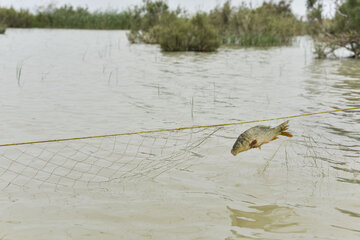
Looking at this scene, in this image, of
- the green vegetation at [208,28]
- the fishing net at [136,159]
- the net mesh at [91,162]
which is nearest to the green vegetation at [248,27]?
the green vegetation at [208,28]

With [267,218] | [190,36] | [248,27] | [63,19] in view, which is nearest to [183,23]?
[190,36]

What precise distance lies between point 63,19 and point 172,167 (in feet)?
101

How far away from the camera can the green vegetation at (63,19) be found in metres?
32.5

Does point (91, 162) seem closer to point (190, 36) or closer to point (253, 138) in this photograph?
point (253, 138)

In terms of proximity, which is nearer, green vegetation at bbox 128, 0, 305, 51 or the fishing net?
the fishing net

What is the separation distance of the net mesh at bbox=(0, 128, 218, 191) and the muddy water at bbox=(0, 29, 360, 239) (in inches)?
0.4

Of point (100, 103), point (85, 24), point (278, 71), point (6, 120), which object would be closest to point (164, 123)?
point (100, 103)

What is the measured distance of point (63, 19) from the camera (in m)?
32.4

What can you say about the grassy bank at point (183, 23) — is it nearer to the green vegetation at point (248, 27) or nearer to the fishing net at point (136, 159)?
the green vegetation at point (248, 27)

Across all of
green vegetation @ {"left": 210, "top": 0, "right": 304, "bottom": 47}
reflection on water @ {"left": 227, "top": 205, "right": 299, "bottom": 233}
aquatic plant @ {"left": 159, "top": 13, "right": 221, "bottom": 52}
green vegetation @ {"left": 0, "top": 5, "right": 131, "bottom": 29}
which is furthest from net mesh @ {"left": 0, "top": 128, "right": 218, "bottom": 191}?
green vegetation @ {"left": 0, "top": 5, "right": 131, "bottom": 29}

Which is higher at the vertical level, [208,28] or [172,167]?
[208,28]

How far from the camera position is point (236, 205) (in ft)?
10.7

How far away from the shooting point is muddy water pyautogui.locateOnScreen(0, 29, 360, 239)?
2943mm

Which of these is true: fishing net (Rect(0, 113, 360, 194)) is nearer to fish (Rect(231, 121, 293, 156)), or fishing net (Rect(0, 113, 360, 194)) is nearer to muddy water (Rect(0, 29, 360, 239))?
muddy water (Rect(0, 29, 360, 239))
